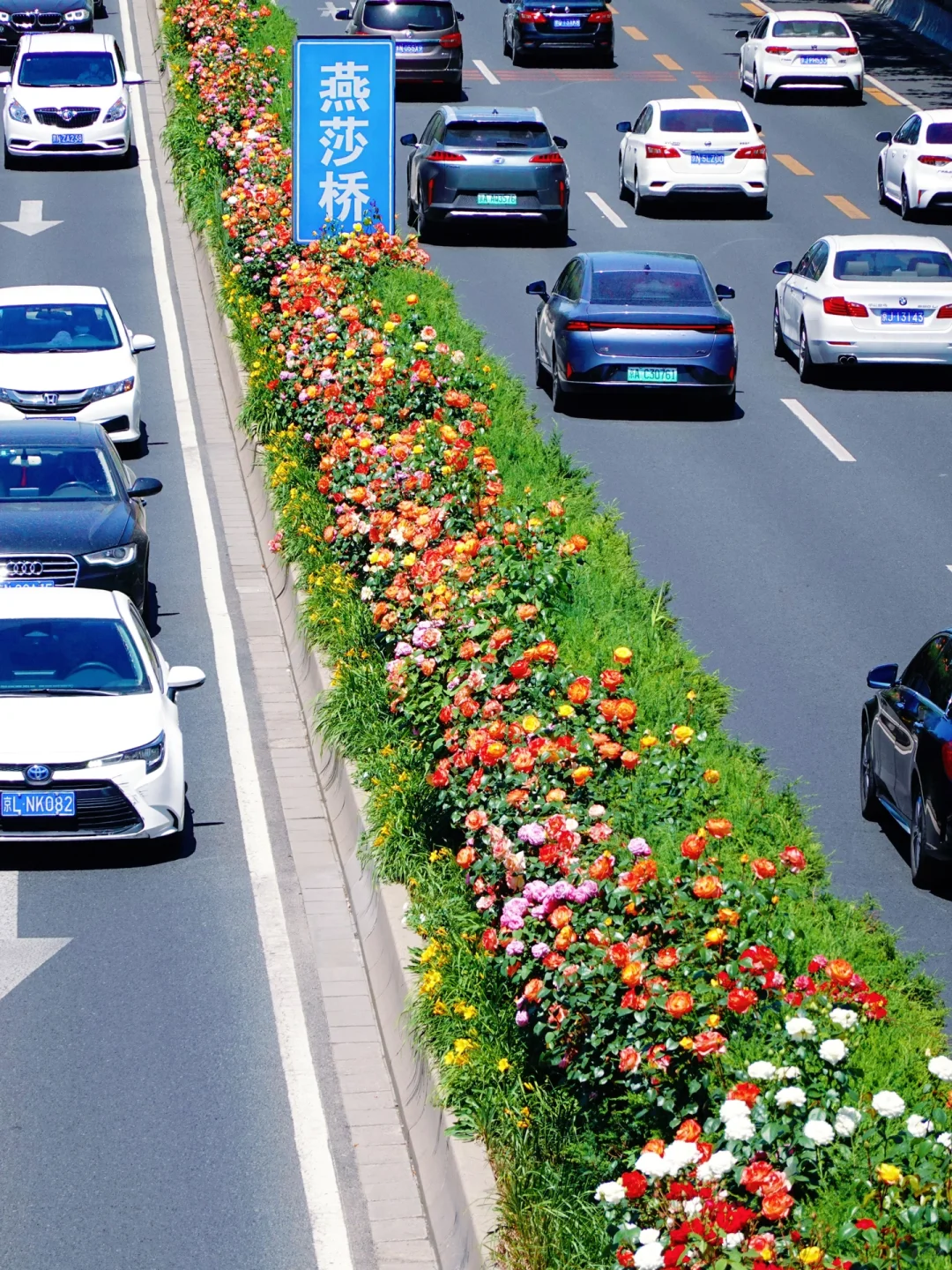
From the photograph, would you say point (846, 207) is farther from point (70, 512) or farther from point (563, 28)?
point (70, 512)

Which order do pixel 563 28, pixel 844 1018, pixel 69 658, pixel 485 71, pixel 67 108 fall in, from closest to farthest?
pixel 844 1018, pixel 69 658, pixel 67 108, pixel 563 28, pixel 485 71

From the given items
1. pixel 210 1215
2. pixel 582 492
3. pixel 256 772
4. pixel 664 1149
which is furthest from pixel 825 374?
pixel 664 1149

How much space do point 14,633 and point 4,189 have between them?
77.1ft

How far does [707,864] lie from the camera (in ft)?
25.8

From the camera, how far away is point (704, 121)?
3306 centimetres

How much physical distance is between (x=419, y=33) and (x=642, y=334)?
19.2 metres

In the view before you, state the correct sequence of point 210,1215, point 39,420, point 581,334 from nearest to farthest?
1. point 210,1215
2. point 39,420
3. point 581,334

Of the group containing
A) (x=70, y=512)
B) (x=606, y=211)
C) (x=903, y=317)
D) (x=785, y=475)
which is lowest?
(x=606, y=211)

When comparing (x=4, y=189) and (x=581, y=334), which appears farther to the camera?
(x=4, y=189)

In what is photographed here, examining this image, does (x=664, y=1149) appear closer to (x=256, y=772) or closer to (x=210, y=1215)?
(x=210, y=1215)

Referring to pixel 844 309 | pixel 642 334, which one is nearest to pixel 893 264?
pixel 844 309

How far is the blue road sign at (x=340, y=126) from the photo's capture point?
21.1 meters

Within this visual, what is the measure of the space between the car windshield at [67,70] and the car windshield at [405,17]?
514 cm

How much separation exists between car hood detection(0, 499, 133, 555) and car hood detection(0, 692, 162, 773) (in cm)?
363
